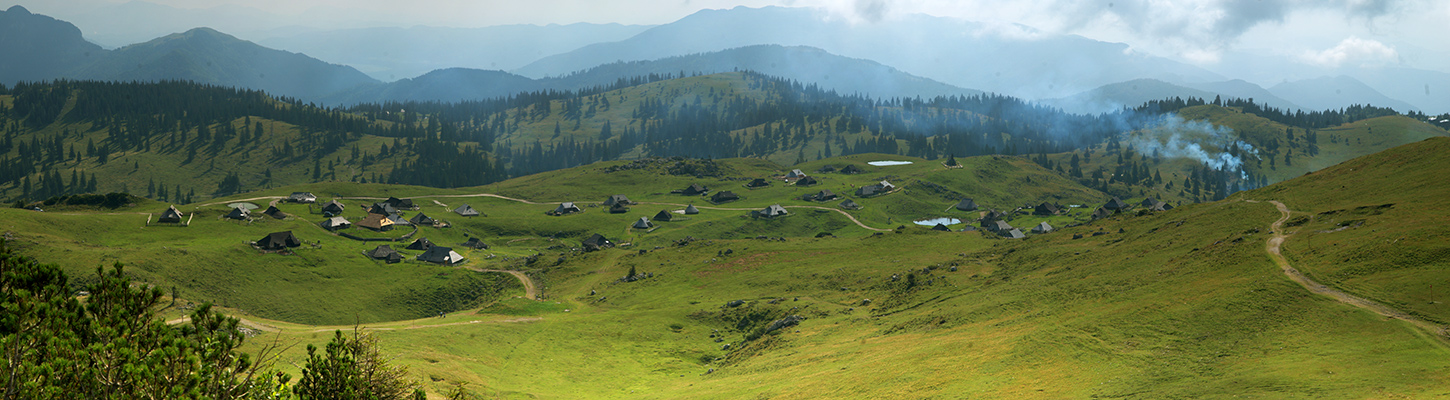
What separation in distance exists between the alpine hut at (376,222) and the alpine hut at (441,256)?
93.2 feet

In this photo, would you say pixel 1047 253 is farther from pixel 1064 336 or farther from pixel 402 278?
pixel 402 278

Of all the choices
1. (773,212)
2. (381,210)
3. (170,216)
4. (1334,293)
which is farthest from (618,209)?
(1334,293)

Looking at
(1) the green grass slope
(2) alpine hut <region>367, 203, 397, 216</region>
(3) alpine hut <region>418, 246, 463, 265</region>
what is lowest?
(3) alpine hut <region>418, 246, 463, 265</region>

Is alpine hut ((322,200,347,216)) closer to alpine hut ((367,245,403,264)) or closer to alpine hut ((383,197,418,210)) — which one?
alpine hut ((383,197,418,210))

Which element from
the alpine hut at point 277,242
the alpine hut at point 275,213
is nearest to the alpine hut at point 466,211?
the alpine hut at point 275,213

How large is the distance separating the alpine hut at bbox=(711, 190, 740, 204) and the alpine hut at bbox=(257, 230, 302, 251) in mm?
100657

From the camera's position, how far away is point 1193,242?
217ft

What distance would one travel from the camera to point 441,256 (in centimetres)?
11469

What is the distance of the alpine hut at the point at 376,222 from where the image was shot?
138950 millimetres

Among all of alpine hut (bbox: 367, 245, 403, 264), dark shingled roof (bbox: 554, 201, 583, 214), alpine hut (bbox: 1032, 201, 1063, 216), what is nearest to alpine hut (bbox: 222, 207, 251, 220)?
alpine hut (bbox: 367, 245, 403, 264)

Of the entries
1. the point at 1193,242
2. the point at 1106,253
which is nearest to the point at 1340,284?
the point at 1193,242

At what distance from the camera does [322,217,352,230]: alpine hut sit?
442ft

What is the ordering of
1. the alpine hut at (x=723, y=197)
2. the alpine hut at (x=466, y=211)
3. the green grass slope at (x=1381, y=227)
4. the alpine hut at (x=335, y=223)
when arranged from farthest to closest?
the alpine hut at (x=723, y=197), the alpine hut at (x=466, y=211), the alpine hut at (x=335, y=223), the green grass slope at (x=1381, y=227)

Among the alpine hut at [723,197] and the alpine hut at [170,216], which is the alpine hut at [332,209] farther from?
the alpine hut at [723,197]
